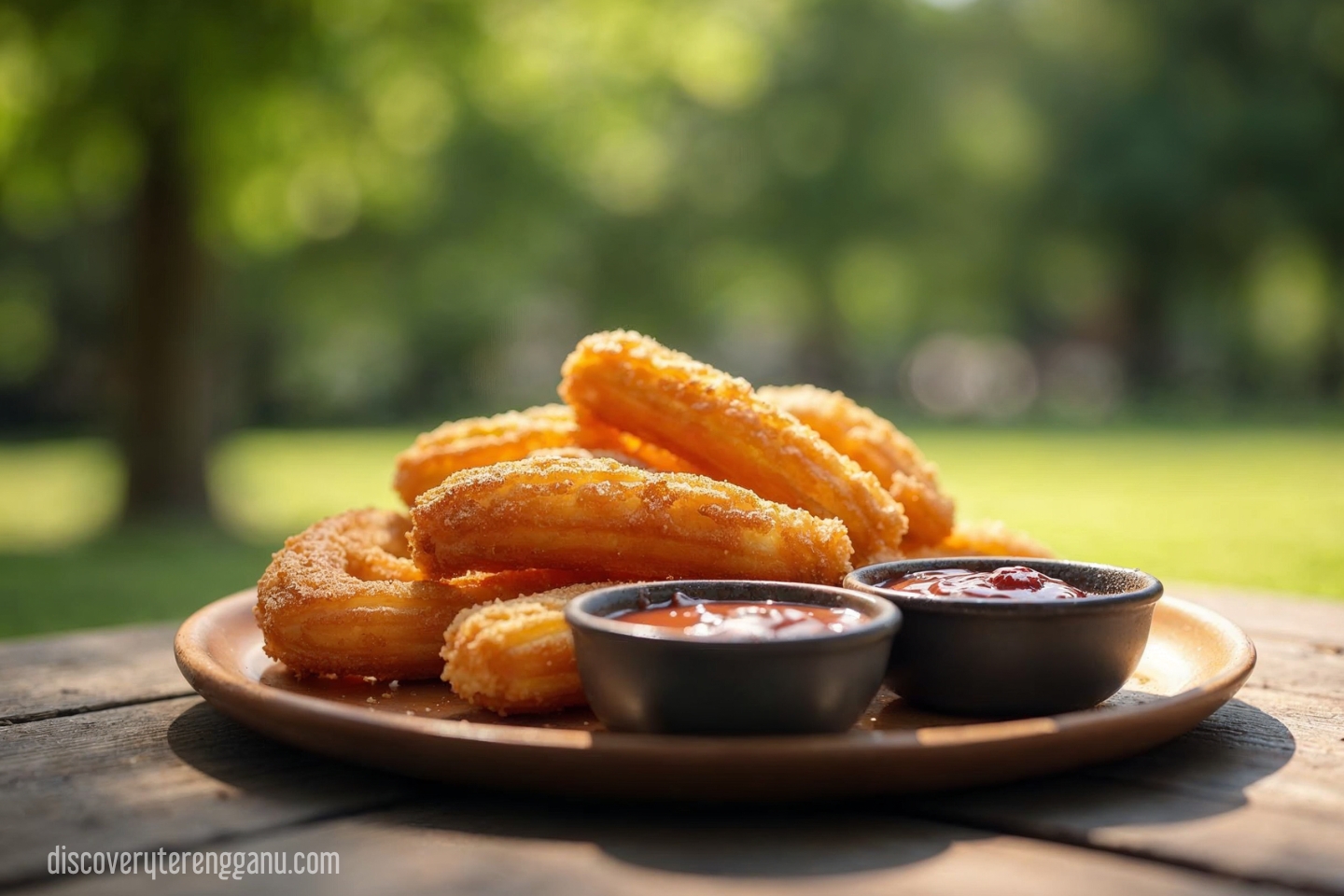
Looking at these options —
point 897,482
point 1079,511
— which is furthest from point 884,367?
point 897,482

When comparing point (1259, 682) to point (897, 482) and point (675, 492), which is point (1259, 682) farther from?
point (675, 492)

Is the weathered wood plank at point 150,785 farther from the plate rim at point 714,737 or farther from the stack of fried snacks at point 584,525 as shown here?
the stack of fried snacks at point 584,525

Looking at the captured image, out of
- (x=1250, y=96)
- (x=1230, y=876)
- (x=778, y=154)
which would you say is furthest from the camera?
(x=778, y=154)

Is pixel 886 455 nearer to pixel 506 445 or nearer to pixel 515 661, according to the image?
pixel 506 445

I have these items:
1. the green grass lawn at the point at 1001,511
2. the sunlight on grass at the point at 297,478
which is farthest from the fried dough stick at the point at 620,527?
the sunlight on grass at the point at 297,478

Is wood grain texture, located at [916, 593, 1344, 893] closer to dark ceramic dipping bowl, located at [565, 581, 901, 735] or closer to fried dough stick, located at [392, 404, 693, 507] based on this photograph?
dark ceramic dipping bowl, located at [565, 581, 901, 735]

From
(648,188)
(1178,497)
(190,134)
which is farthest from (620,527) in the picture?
(648,188)
